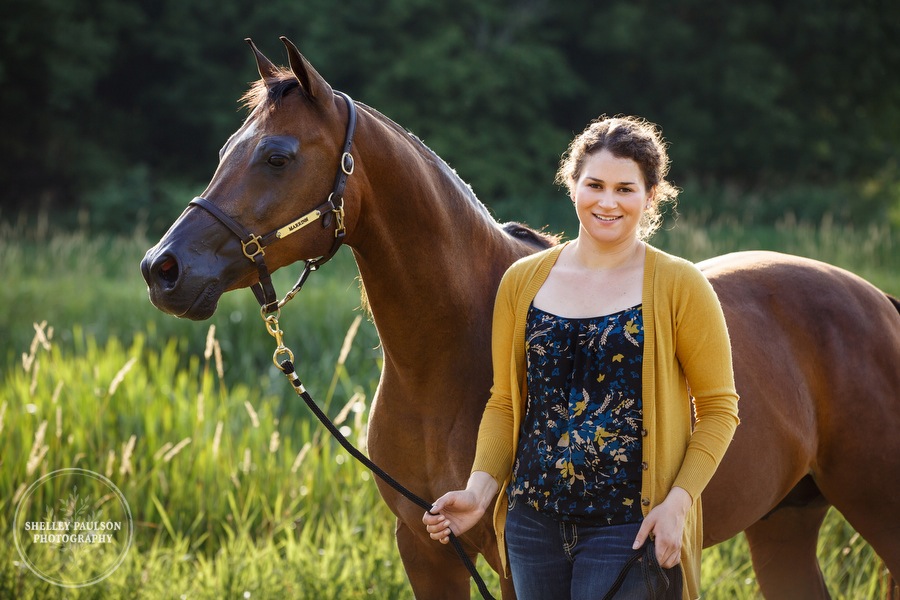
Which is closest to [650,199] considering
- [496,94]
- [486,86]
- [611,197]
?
[611,197]

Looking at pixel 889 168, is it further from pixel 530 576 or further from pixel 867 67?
pixel 530 576

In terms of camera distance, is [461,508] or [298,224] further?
[298,224]

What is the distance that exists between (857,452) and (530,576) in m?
1.53

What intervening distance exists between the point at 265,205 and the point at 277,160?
12 cm

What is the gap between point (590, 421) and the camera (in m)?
1.95

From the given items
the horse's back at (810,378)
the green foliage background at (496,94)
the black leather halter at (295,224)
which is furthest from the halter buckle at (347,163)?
the green foliage background at (496,94)

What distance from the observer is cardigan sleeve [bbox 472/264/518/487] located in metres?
2.12

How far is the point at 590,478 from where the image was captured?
6.37ft

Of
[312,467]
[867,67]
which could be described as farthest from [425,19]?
[312,467]

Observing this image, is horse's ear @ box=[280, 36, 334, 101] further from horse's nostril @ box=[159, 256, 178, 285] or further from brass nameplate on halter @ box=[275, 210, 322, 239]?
horse's nostril @ box=[159, 256, 178, 285]

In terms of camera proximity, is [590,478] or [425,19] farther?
[425,19]

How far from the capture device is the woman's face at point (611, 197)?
1.98 m

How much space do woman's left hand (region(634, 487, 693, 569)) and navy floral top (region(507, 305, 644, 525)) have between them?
0.06 meters

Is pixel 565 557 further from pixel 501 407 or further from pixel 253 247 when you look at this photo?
pixel 253 247
